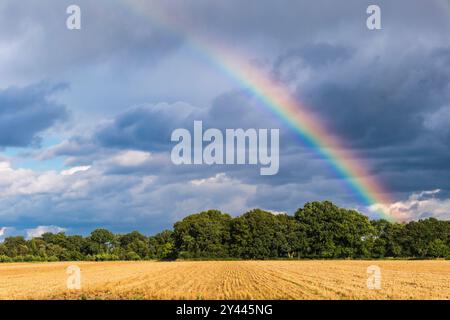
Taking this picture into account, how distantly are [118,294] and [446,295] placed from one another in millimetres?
23397

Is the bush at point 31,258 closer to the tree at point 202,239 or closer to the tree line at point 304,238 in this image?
the tree line at point 304,238

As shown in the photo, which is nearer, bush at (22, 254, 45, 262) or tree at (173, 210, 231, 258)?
tree at (173, 210, 231, 258)

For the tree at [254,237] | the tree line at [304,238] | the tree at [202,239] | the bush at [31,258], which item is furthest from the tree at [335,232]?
the bush at [31,258]

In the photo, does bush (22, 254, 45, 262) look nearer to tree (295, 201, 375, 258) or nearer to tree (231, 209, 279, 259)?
tree (231, 209, 279, 259)

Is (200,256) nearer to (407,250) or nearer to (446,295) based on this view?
(407,250)

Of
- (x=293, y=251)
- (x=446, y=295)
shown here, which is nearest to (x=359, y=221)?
(x=293, y=251)

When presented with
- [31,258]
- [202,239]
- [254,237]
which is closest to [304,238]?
[254,237]

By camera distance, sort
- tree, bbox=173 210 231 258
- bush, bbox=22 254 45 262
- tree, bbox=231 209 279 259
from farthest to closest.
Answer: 1. bush, bbox=22 254 45 262
2. tree, bbox=173 210 231 258
3. tree, bbox=231 209 279 259

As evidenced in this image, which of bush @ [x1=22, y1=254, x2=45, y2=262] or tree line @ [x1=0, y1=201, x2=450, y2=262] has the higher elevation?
tree line @ [x1=0, y1=201, x2=450, y2=262]

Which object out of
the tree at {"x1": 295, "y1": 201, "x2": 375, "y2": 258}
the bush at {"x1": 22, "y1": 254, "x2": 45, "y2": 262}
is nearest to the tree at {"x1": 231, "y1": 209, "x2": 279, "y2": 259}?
the tree at {"x1": 295, "y1": 201, "x2": 375, "y2": 258}

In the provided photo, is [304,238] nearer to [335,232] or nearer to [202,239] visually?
[335,232]

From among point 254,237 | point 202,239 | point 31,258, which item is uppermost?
point 254,237

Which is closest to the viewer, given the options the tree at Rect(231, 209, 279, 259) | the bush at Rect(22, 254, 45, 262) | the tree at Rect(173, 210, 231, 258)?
the tree at Rect(231, 209, 279, 259)
